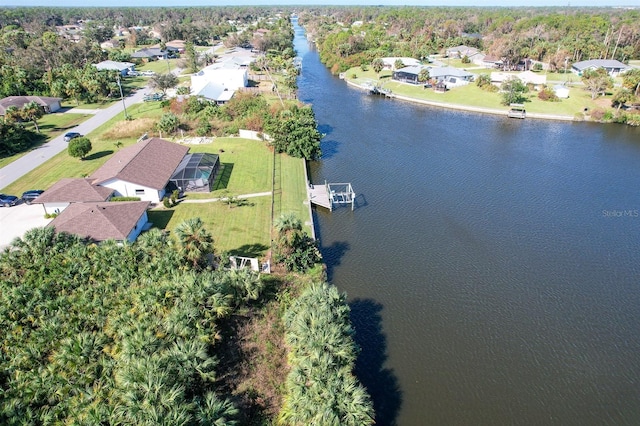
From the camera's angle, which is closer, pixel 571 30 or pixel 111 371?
pixel 111 371

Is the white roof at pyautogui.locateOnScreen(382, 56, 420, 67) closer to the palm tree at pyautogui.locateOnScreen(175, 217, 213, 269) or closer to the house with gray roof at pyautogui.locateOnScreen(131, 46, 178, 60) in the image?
the house with gray roof at pyautogui.locateOnScreen(131, 46, 178, 60)

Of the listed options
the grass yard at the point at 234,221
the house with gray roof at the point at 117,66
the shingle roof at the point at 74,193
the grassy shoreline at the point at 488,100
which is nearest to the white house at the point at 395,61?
the grassy shoreline at the point at 488,100

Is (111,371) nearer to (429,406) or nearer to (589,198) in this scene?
(429,406)

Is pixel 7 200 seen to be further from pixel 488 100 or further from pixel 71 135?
pixel 488 100

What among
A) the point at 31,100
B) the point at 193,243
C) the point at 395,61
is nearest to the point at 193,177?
the point at 193,243

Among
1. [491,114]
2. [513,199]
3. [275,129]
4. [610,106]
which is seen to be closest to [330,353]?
[513,199]

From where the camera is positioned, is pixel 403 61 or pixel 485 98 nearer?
pixel 485 98

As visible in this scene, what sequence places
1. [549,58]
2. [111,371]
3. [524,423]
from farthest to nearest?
[549,58] < [524,423] < [111,371]
